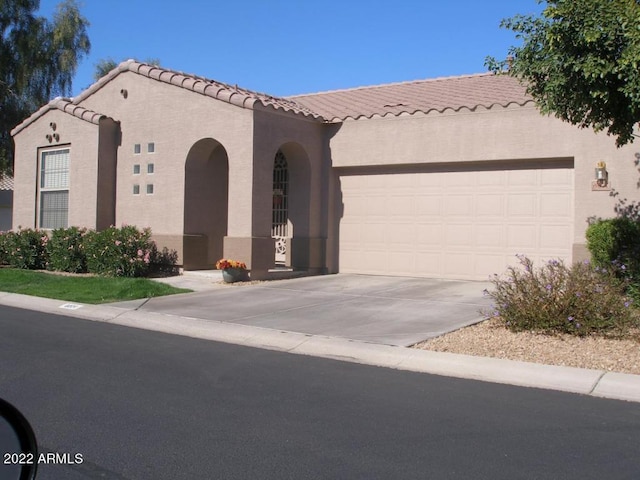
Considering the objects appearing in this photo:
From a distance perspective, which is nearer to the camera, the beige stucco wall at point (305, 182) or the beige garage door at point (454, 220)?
the beige garage door at point (454, 220)

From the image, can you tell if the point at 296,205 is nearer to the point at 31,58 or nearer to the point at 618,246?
the point at 618,246

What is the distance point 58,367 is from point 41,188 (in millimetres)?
14273

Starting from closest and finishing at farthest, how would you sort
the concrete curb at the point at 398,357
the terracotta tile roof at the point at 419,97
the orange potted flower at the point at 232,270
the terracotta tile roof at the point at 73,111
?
the concrete curb at the point at 398,357
the orange potted flower at the point at 232,270
the terracotta tile roof at the point at 419,97
the terracotta tile roof at the point at 73,111

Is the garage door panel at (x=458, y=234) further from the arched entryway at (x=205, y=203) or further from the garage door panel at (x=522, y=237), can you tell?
the arched entryway at (x=205, y=203)

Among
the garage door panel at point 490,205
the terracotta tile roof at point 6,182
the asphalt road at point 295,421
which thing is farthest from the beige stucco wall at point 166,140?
the terracotta tile roof at point 6,182

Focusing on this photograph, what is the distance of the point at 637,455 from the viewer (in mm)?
5289

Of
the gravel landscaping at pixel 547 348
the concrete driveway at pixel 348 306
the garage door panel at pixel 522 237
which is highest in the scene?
the garage door panel at pixel 522 237

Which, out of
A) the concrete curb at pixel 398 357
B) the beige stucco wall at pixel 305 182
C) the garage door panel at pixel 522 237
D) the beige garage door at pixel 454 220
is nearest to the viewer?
the concrete curb at pixel 398 357

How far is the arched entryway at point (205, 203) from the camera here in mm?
17562

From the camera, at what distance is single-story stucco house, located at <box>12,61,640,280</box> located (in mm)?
15258

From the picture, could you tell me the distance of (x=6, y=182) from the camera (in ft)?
116

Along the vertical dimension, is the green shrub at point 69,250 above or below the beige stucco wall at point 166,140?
below

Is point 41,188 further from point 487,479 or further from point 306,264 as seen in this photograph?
point 487,479

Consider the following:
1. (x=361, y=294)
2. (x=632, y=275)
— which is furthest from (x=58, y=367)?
(x=632, y=275)
